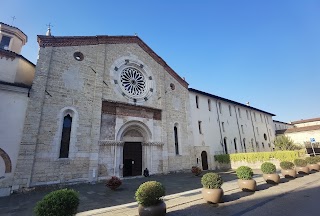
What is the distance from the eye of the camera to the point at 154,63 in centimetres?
2173

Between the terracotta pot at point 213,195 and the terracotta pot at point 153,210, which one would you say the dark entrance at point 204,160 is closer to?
the terracotta pot at point 213,195

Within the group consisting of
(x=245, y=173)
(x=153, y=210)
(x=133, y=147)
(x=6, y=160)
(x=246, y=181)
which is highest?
(x=133, y=147)

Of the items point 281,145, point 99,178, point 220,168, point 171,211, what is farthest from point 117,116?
point 281,145

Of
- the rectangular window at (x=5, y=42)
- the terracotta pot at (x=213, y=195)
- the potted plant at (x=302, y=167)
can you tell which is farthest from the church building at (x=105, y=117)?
the potted plant at (x=302, y=167)

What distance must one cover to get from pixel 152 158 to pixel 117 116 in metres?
5.55

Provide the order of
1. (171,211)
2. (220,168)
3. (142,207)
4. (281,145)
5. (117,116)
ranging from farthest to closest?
1. (281,145)
2. (220,168)
3. (117,116)
4. (171,211)
5. (142,207)

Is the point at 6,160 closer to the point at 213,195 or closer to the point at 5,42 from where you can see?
the point at 213,195

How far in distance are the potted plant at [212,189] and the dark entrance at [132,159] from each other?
33.3 feet

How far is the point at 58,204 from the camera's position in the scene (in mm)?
4762

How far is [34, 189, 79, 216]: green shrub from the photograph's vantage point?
4.65 metres

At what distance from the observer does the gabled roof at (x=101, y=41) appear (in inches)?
581

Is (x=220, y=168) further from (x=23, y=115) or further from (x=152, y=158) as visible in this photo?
(x=23, y=115)

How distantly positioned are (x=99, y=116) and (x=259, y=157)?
20811 mm

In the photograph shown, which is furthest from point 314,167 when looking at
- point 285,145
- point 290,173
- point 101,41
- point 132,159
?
point 101,41
